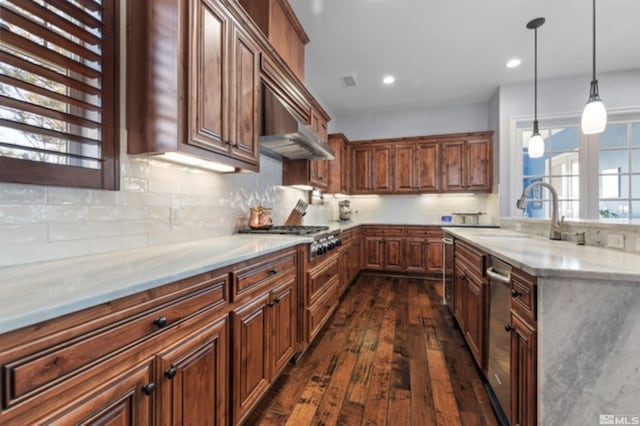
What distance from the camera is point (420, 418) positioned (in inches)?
61.2

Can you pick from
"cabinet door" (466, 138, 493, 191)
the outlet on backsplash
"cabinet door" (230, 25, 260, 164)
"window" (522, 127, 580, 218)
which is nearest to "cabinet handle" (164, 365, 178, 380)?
"cabinet door" (230, 25, 260, 164)

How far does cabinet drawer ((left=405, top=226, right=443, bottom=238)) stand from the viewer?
15.2ft

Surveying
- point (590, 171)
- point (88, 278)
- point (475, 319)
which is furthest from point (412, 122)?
point (88, 278)

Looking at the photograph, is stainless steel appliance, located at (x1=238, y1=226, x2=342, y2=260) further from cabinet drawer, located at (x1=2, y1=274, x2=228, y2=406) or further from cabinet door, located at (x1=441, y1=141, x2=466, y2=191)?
cabinet door, located at (x1=441, y1=141, x2=466, y2=191)

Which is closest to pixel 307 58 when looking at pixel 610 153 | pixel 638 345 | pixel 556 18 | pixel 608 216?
pixel 556 18

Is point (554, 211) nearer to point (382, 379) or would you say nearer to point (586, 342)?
point (586, 342)

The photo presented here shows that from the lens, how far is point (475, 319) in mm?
1989

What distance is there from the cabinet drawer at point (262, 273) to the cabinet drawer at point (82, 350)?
286 mm

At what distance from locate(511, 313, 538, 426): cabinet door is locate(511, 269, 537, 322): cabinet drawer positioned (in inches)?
1.9

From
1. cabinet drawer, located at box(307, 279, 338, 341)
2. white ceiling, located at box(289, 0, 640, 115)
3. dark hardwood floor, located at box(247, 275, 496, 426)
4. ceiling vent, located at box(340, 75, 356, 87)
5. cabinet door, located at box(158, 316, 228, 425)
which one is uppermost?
white ceiling, located at box(289, 0, 640, 115)

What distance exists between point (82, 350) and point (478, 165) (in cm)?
520

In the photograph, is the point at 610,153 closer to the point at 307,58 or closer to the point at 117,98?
the point at 307,58

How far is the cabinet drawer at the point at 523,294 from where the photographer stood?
116 cm

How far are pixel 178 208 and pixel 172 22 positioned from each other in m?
1.01
